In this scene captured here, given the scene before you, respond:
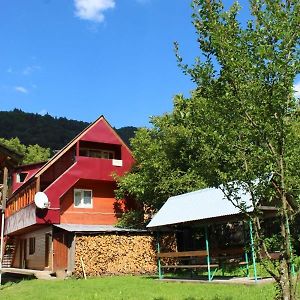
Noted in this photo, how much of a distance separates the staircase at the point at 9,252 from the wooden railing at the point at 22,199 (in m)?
3.15

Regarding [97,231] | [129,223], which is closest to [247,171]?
[97,231]

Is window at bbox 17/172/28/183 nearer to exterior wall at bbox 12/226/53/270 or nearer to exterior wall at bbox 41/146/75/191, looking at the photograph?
exterior wall at bbox 12/226/53/270

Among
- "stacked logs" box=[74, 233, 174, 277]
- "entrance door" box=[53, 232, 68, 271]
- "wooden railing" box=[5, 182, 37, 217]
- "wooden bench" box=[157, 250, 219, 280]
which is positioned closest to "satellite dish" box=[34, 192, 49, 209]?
"wooden railing" box=[5, 182, 37, 217]

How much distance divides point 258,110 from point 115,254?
20585 mm

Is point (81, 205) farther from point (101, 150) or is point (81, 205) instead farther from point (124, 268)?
point (124, 268)

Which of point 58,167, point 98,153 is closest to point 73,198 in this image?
point 58,167

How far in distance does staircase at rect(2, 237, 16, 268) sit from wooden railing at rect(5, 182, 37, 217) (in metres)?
3.15

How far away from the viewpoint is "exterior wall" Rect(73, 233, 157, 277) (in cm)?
2459

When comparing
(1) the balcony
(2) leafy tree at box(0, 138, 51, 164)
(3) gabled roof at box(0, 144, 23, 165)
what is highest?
(2) leafy tree at box(0, 138, 51, 164)

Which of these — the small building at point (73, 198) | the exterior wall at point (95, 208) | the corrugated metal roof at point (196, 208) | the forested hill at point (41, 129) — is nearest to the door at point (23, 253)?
the small building at point (73, 198)

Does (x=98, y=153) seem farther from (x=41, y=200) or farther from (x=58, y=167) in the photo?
(x=41, y=200)

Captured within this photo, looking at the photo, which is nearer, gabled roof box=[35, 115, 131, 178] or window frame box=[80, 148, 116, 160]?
gabled roof box=[35, 115, 131, 178]

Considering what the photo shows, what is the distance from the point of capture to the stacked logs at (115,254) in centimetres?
2456

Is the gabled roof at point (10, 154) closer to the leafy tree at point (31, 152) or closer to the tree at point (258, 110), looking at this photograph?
the tree at point (258, 110)
